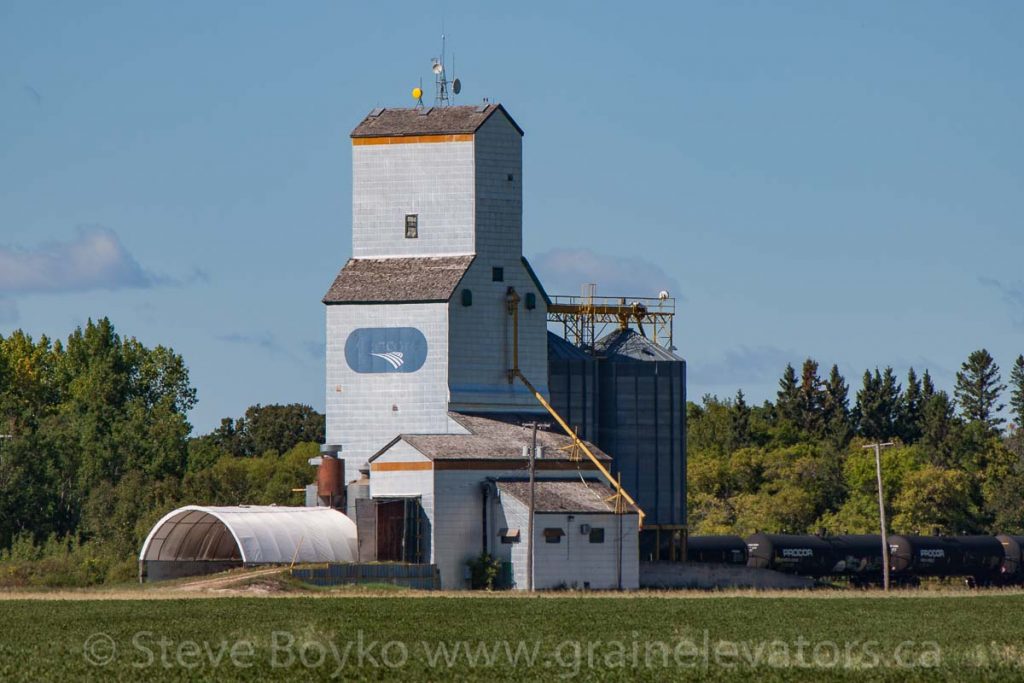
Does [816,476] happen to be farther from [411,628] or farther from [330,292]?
[411,628]

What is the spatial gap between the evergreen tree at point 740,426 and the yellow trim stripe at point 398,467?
76913 mm

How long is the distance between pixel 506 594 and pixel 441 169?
24932mm

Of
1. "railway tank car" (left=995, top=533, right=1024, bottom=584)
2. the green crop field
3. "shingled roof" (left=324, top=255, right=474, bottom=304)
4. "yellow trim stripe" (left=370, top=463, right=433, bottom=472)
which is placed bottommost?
the green crop field

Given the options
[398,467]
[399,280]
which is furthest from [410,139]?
[398,467]

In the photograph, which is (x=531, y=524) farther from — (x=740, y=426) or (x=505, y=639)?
(x=740, y=426)

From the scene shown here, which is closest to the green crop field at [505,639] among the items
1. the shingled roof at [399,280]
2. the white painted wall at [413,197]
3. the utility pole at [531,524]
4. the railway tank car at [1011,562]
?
the utility pole at [531,524]

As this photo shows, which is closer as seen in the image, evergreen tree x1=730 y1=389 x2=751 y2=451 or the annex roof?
the annex roof

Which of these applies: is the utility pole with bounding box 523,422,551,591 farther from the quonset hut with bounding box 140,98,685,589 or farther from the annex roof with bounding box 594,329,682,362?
the annex roof with bounding box 594,329,682,362

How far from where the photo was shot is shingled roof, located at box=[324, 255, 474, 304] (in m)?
97.9

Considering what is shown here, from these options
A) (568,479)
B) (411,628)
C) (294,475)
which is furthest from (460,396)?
(294,475)

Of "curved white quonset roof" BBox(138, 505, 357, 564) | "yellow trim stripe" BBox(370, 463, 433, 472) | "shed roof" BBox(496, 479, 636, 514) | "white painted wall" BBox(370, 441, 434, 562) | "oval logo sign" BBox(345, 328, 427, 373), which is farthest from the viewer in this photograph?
"oval logo sign" BBox(345, 328, 427, 373)

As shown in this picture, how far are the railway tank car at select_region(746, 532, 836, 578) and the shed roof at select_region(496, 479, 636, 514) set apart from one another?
10.1 meters

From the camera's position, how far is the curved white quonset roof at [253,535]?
291 feet

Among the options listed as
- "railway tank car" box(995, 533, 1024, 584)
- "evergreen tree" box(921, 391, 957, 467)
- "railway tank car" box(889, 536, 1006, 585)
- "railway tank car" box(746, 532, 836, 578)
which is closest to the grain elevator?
"railway tank car" box(746, 532, 836, 578)
